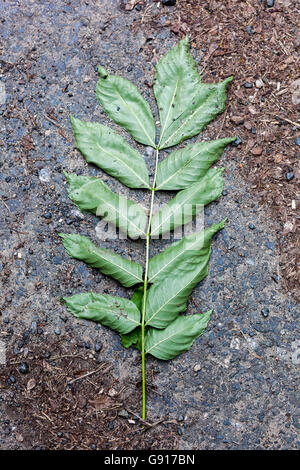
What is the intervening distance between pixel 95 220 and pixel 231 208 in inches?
26.6

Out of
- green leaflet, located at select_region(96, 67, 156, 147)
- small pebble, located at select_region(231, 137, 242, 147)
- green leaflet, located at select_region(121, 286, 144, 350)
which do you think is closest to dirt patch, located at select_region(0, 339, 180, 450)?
green leaflet, located at select_region(121, 286, 144, 350)

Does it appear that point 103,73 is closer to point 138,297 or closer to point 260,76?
point 260,76

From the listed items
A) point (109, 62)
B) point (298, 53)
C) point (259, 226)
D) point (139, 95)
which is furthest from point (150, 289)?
point (298, 53)

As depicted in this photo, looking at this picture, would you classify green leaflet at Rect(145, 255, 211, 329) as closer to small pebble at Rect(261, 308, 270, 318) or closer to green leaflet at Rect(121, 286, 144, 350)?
green leaflet at Rect(121, 286, 144, 350)

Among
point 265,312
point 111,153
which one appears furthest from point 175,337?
point 111,153

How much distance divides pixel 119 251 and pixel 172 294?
364mm

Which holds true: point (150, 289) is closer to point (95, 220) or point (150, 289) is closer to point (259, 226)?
point (95, 220)

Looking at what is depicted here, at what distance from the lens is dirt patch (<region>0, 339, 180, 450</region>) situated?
86.9 inches

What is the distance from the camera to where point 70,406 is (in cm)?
222

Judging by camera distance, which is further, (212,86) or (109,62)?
(109,62)

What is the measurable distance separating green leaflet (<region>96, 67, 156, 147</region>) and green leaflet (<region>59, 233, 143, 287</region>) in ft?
1.84

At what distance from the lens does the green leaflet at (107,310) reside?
216 cm

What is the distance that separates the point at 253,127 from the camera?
233 cm

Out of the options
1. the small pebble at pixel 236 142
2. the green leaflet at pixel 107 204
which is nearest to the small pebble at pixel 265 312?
the green leaflet at pixel 107 204
